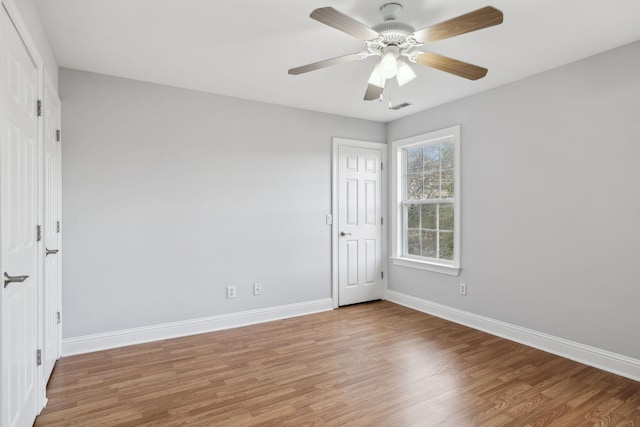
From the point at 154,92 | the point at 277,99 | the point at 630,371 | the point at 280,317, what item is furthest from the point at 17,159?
the point at 630,371

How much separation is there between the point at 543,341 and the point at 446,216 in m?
1.57

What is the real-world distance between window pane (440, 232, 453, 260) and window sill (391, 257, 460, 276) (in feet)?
0.48

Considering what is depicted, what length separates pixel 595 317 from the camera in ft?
9.34

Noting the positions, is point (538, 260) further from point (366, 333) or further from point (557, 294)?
point (366, 333)

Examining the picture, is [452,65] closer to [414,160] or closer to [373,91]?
[373,91]

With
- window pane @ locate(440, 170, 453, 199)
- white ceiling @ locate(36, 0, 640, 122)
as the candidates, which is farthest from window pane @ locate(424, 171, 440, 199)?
white ceiling @ locate(36, 0, 640, 122)

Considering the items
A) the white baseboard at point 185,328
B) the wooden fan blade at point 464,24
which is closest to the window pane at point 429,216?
the white baseboard at point 185,328

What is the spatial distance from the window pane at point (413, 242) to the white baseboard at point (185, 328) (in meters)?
1.24

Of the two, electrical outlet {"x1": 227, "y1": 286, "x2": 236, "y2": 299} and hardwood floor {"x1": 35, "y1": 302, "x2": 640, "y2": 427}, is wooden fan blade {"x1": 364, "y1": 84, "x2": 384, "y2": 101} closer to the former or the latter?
hardwood floor {"x1": 35, "y1": 302, "x2": 640, "y2": 427}

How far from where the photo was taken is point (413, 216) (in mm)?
4672

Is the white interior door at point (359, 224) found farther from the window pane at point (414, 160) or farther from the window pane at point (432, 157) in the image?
the window pane at point (432, 157)

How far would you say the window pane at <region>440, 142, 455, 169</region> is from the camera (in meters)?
4.14

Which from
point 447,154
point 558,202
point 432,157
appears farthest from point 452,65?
point 432,157

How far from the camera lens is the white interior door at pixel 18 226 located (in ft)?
5.00
